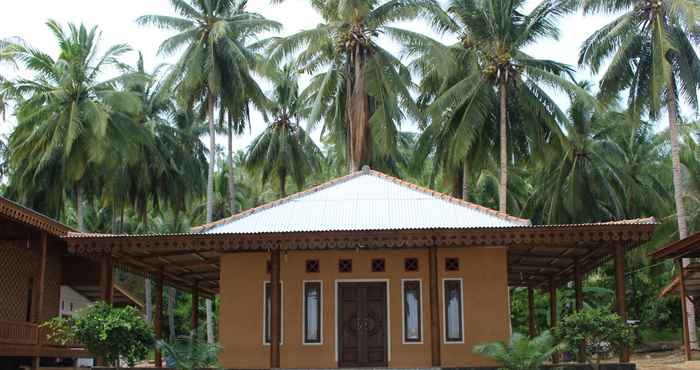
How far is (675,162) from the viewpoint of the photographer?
27.4 meters

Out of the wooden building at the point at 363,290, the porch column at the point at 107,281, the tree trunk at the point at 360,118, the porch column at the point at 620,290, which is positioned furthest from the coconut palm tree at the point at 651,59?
the porch column at the point at 107,281

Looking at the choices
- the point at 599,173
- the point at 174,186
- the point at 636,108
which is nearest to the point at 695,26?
the point at 636,108

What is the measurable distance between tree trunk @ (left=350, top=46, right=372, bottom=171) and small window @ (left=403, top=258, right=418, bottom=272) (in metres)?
11.4

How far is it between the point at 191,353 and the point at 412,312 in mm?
5310

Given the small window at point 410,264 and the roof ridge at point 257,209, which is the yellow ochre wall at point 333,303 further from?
the roof ridge at point 257,209

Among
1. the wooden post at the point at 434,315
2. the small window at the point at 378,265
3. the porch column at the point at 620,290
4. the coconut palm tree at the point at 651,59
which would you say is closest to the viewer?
the porch column at the point at 620,290

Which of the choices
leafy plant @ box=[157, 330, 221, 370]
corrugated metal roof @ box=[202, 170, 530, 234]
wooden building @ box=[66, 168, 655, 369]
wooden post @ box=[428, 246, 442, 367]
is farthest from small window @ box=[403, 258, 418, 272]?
leafy plant @ box=[157, 330, 221, 370]

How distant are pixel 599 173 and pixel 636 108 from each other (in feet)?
15.4

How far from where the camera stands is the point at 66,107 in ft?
102

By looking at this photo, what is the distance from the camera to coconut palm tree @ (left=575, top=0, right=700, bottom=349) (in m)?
26.5

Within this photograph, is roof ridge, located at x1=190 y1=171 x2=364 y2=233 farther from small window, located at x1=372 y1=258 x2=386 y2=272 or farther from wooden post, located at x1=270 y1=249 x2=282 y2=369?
small window, located at x1=372 y1=258 x2=386 y2=272

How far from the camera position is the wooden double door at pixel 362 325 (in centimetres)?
1752

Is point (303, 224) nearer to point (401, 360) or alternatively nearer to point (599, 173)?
point (401, 360)

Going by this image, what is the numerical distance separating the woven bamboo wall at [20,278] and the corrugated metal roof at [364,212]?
623 centimetres
